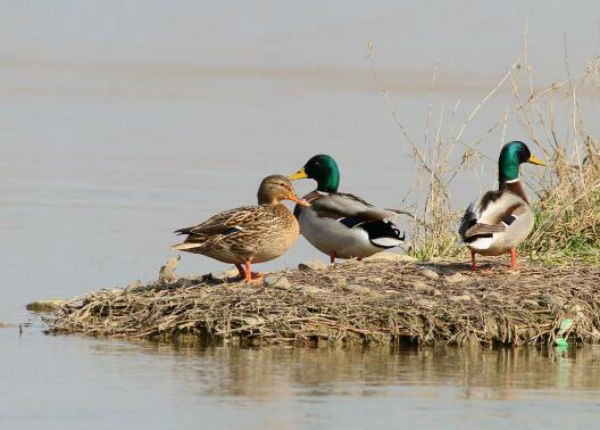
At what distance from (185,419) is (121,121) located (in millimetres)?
17379

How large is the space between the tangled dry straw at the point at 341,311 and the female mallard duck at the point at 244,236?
21cm

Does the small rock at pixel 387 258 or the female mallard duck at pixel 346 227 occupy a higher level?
the female mallard duck at pixel 346 227

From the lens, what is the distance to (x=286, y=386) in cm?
934

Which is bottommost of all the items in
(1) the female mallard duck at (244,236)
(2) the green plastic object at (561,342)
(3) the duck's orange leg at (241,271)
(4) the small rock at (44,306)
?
(2) the green plastic object at (561,342)

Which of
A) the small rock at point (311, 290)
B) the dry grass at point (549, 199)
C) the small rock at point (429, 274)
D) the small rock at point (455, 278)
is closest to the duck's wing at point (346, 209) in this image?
the dry grass at point (549, 199)

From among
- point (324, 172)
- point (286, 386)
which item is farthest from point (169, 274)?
point (286, 386)

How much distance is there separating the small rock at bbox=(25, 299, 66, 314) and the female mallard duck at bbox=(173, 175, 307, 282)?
100 cm

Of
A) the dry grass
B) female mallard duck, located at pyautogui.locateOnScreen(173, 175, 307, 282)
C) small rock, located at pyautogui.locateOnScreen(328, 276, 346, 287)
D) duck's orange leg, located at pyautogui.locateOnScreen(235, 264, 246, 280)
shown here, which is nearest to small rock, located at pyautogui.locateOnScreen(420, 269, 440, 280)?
small rock, located at pyautogui.locateOnScreen(328, 276, 346, 287)

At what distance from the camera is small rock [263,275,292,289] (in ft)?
37.3

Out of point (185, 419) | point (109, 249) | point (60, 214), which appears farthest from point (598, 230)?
point (185, 419)

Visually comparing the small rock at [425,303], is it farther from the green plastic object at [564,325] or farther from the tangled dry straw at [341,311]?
the green plastic object at [564,325]

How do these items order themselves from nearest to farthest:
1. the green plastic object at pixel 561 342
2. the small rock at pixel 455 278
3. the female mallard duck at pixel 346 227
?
the green plastic object at pixel 561 342 → the small rock at pixel 455 278 → the female mallard duck at pixel 346 227

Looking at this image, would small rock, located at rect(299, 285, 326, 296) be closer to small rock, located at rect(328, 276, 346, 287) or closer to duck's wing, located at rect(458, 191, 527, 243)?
small rock, located at rect(328, 276, 346, 287)

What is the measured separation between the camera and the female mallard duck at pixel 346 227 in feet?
43.6
